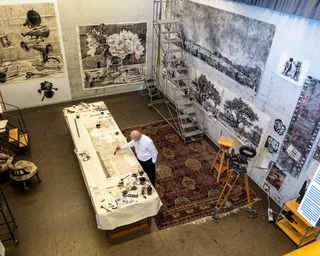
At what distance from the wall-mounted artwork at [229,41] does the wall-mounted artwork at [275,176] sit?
1.82 metres

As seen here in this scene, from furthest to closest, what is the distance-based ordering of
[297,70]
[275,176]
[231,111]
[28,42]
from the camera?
[28,42], [231,111], [275,176], [297,70]

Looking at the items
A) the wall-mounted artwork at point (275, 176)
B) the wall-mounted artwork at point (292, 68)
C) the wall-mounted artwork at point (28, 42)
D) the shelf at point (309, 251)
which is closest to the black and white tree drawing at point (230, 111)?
the wall-mounted artwork at point (275, 176)

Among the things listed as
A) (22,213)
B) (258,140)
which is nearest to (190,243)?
(258,140)

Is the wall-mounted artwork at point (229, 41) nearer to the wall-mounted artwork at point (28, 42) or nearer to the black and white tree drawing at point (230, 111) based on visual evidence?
the black and white tree drawing at point (230, 111)

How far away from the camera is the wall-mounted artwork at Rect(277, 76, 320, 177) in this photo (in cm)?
486

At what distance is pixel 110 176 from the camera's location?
534cm

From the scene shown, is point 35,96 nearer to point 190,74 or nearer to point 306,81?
point 190,74

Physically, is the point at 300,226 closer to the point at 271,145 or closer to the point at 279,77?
the point at 271,145

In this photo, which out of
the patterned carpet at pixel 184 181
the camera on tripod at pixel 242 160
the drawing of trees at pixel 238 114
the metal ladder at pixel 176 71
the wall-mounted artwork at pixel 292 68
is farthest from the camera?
the metal ladder at pixel 176 71

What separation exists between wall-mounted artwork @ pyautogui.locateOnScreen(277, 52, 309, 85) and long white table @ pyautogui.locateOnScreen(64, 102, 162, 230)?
3.36 meters

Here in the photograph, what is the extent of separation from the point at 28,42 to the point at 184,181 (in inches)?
239

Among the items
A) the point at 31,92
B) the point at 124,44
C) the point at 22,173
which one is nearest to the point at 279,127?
the point at 22,173

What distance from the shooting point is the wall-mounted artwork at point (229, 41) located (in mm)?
5793

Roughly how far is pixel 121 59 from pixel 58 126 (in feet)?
10.5
